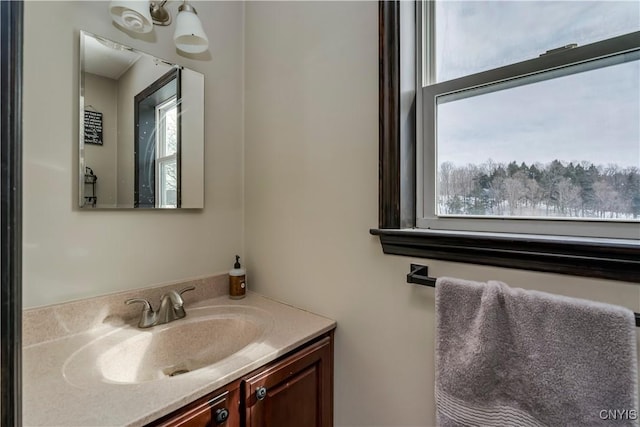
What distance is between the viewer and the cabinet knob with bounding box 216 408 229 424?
0.73 m

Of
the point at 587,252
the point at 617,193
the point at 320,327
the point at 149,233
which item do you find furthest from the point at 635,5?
A: the point at 149,233

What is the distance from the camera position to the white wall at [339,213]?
93 centimetres

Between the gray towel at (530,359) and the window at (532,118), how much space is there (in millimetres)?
243

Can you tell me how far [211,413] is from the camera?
2.35 feet

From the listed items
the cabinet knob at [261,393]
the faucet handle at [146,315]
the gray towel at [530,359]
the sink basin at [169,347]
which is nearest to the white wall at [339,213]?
the gray towel at [530,359]

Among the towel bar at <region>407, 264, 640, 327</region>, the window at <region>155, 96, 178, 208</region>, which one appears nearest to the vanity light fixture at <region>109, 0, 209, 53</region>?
the window at <region>155, 96, 178, 208</region>

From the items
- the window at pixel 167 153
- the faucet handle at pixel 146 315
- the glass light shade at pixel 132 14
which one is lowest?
the faucet handle at pixel 146 315

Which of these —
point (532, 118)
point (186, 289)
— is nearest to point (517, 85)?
point (532, 118)

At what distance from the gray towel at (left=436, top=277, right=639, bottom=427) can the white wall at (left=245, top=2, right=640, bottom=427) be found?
13 centimetres

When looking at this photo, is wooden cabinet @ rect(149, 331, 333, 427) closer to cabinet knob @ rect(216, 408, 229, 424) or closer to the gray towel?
cabinet knob @ rect(216, 408, 229, 424)

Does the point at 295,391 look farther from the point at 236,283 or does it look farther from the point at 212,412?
the point at 236,283

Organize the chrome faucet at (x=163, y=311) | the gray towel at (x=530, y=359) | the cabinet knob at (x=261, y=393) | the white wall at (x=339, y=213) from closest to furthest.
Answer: the gray towel at (x=530, y=359) → the cabinet knob at (x=261, y=393) → the white wall at (x=339, y=213) → the chrome faucet at (x=163, y=311)

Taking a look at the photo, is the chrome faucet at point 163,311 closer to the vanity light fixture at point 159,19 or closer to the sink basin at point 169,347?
the sink basin at point 169,347

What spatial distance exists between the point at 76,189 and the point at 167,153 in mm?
332
